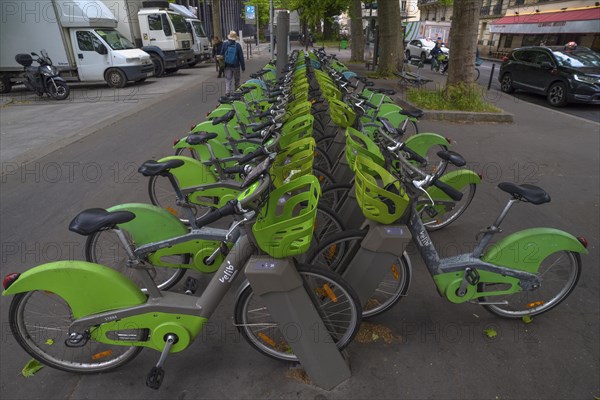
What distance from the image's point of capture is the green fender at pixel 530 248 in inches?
103

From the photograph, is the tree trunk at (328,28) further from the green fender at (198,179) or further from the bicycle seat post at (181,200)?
the bicycle seat post at (181,200)

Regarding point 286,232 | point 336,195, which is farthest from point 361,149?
point 286,232

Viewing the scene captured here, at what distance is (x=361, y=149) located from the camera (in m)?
2.90

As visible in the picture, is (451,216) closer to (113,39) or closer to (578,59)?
(578,59)

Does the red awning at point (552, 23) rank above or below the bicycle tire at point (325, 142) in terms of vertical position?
above

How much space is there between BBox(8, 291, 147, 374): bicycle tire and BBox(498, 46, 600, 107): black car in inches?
498

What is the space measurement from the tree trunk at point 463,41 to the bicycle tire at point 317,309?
8.25 meters

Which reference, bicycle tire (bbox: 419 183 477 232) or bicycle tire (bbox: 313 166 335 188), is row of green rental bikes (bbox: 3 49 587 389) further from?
bicycle tire (bbox: 419 183 477 232)

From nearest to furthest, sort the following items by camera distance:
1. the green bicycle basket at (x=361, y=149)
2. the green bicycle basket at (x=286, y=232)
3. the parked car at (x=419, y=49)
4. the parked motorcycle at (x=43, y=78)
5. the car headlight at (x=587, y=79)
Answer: the green bicycle basket at (x=286, y=232)
the green bicycle basket at (x=361, y=149)
the car headlight at (x=587, y=79)
the parked motorcycle at (x=43, y=78)
the parked car at (x=419, y=49)

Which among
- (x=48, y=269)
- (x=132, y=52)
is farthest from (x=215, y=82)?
(x=48, y=269)

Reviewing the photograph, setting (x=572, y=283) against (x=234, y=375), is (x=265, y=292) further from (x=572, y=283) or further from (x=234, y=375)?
(x=572, y=283)

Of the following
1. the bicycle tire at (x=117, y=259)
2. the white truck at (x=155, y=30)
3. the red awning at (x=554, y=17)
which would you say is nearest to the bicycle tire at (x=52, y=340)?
the bicycle tire at (x=117, y=259)

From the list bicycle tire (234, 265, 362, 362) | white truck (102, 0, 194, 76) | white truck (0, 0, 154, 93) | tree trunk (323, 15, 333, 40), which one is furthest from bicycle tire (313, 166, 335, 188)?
tree trunk (323, 15, 333, 40)

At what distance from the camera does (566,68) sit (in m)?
11.0
